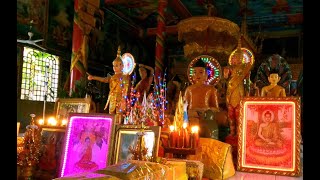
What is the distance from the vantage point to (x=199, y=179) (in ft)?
11.5

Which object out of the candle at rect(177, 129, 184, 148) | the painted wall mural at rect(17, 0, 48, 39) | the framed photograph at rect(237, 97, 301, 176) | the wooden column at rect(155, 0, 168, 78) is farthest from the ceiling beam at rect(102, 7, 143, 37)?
the candle at rect(177, 129, 184, 148)

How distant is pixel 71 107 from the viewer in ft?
18.2

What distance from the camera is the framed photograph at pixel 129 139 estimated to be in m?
3.23

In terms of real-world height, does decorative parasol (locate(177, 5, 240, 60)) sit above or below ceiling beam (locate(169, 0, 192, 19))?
below

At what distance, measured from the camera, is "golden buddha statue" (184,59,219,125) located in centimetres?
541

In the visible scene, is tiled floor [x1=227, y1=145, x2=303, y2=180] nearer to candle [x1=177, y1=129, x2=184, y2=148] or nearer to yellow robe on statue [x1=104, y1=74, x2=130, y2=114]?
candle [x1=177, y1=129, x2=184, y2=148]

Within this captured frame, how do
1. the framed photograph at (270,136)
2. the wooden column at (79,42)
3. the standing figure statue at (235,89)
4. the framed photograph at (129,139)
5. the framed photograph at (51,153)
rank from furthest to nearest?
the wooden column at (79,42)
the standing figure statue at (235,89)
the framed photograph at (270,136)
the framed photograph at (51,153)
the framed photograph at (129,139)

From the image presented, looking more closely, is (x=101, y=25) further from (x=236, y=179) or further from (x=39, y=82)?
(x=236, y=179)

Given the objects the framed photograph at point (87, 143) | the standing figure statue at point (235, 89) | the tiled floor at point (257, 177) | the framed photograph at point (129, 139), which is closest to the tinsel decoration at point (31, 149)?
the framed photograph at point (87, 143)

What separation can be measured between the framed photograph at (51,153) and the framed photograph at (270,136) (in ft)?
7.66

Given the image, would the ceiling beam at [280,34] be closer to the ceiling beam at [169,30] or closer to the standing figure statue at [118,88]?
the ceiling beam at [169,30]

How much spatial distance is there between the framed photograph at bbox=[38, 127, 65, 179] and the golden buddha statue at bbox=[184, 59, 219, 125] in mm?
2401

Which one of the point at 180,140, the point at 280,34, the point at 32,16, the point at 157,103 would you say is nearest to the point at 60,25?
the point at 32,16
